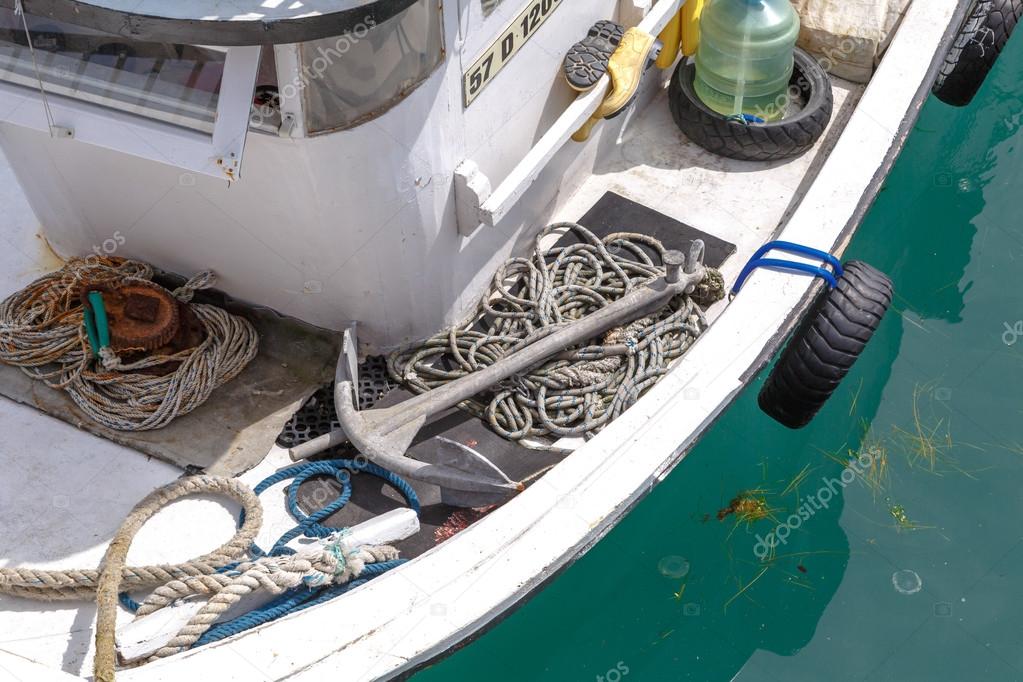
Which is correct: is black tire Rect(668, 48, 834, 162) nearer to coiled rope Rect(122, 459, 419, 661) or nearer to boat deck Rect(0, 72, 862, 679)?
boat deck Rect(0, 72, 862, 679)

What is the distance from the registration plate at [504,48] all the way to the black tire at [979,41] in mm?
2560

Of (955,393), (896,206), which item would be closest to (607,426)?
(955,393)

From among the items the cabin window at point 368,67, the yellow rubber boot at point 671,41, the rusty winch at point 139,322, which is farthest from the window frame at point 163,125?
the yellow rubber boot at point 671,41

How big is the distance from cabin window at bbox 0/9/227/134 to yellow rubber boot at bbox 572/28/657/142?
1491 mm

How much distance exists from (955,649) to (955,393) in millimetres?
1188

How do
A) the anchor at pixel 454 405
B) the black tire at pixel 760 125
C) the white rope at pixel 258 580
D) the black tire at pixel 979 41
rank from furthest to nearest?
1. the black tire at pixel 979 41
2. the black tire at pixel 760 125
3. the anchor at pixel 454 405
4. the white rope at pixel 258 580

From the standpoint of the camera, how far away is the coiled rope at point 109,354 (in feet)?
12.6

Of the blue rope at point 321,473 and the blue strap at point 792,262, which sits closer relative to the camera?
the blue rope at point 321,473

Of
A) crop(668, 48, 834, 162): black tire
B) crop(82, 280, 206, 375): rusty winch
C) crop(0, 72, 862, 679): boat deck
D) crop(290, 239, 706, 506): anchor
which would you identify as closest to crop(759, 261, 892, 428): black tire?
crop(0, 72, 862, 679): boat deck

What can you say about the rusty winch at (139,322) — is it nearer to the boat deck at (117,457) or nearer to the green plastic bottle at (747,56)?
the boat deck at (117,457)

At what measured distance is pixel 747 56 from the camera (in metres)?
4.53

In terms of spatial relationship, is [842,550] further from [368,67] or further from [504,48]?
[368,67]

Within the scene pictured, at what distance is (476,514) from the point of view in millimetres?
3699

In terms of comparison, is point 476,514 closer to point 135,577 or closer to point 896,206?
point 135,577
